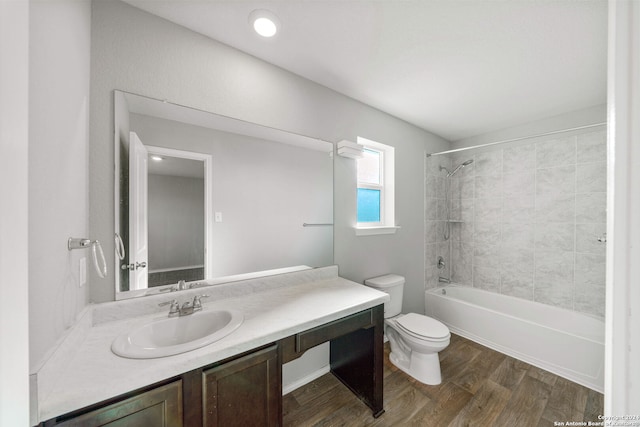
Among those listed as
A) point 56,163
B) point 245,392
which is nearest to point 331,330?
point 245,392

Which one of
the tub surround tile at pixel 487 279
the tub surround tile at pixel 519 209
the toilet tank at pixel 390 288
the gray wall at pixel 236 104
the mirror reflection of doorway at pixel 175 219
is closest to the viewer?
the gray wall at pixel 236 104

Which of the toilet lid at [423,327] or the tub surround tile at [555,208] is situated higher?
the tub surround tile at [555,208]

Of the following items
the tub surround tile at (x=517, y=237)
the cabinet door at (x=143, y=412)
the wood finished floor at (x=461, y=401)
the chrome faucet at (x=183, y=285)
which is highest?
the tub surround tile at (x=517, y=237)

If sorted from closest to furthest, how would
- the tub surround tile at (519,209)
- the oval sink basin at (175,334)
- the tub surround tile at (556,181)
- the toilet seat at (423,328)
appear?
the oval sink basin at (175,334) → the toilet seat at (423,328) → the tub surround tile at (556,181) → the tub surround tile at (519,209)

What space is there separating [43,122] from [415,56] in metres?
1.88

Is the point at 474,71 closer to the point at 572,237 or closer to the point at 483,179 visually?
the point at 483,179

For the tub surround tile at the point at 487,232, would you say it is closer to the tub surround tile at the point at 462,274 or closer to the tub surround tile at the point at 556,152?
the tub surround tile at the point at 462,274

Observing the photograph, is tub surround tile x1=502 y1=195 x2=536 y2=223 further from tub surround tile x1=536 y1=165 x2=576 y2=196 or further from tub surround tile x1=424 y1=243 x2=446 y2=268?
tub surround tile x1=424 y1=243 x2=446 y2=268

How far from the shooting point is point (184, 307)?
123 cm

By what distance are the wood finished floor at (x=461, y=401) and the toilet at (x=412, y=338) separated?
8 cm

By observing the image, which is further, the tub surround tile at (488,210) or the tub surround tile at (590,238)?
the tub surround tile at (488,210)

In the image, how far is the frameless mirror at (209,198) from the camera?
1227mm

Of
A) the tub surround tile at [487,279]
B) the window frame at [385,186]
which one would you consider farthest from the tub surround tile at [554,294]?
the window frame at [385,186]

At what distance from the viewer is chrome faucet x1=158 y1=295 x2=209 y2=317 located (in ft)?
3.95
